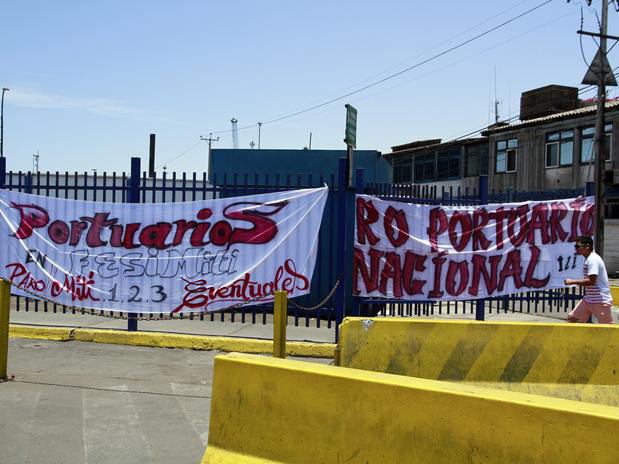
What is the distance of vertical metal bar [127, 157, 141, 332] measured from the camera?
30.9ft

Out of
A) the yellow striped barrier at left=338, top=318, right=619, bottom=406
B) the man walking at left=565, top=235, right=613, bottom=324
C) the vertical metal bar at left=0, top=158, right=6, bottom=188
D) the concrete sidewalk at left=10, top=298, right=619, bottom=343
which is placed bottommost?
the concrete sidewalk at left=10, top=298, right=619, bottom=343

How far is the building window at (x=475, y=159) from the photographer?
4094cm

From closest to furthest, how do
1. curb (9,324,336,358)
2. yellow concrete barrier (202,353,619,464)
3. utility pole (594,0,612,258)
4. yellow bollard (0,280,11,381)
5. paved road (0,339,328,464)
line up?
yellow concrete barrier (202,353,619,464)
paved road (0,339,328,464)
yellow bollard (0,280,11,381)
curb (9,324,336,358)
utility pole (594,0,612,258)

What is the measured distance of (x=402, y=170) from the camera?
4800cm

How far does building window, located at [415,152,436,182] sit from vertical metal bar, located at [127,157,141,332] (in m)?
36.8

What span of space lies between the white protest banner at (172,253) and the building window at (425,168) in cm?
3645

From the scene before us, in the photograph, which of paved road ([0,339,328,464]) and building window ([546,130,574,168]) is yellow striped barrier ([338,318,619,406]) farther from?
building window ([546,130,574,168])

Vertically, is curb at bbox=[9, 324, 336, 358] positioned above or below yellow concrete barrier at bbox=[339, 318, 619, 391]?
below

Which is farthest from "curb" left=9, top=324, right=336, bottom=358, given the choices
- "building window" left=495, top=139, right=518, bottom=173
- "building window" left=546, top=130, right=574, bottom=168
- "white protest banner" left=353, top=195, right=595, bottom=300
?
"building window" left=495, top=139, right=518, bottom=173

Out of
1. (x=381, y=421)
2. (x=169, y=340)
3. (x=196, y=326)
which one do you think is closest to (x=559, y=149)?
(x=196, y=326)

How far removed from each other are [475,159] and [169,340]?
116 ft

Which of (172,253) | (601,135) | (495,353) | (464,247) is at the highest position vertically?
(601,135)

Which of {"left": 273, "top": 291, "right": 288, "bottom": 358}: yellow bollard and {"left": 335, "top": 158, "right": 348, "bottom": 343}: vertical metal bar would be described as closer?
{"left": 273, "top": 291, "right": 288, "bottom": 358}: yellow bollard

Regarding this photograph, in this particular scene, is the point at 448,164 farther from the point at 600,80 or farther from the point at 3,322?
the point at 3,322
